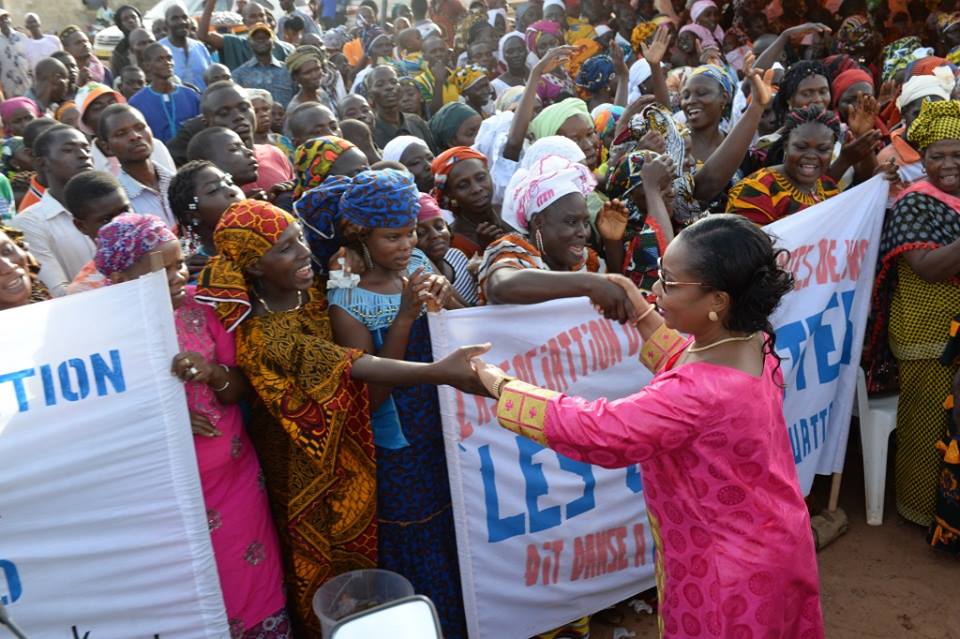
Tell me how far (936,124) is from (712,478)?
2900 millimetres

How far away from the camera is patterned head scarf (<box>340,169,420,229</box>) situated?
10.0 feet

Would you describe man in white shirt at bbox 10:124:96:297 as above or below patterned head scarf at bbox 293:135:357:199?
below

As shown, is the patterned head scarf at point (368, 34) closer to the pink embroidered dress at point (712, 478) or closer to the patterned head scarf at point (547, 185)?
the patterned head scarf at point (547, 185)

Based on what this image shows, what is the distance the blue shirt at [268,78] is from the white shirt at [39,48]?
3.08 metres

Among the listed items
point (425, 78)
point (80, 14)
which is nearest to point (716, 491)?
point (425, 78)

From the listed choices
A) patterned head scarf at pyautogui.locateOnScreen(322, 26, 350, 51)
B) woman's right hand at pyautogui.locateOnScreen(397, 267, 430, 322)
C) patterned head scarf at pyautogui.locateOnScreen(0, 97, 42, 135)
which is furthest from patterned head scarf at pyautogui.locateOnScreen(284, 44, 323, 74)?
patterned head scarf at pyautogui.locateOnScreen(322, 26, 350, 51)

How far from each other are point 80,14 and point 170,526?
16966 millimetres

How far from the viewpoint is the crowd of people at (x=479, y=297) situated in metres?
2.43

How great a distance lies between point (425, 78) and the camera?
9891 mm

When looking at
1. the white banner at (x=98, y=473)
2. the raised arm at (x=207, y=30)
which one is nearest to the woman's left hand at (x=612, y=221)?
the white banner at (x=98, y=473)

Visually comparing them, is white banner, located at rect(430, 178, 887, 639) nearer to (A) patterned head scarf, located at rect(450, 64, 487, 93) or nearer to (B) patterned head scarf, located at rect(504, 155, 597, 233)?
(B) patterned head scarf, located at rect(504, 155, 597, 233)

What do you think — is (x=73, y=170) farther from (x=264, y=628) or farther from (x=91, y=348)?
(x=264, y=628)

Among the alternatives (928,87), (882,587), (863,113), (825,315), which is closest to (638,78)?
(928,87)

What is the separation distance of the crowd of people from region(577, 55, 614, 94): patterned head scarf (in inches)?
81.6
